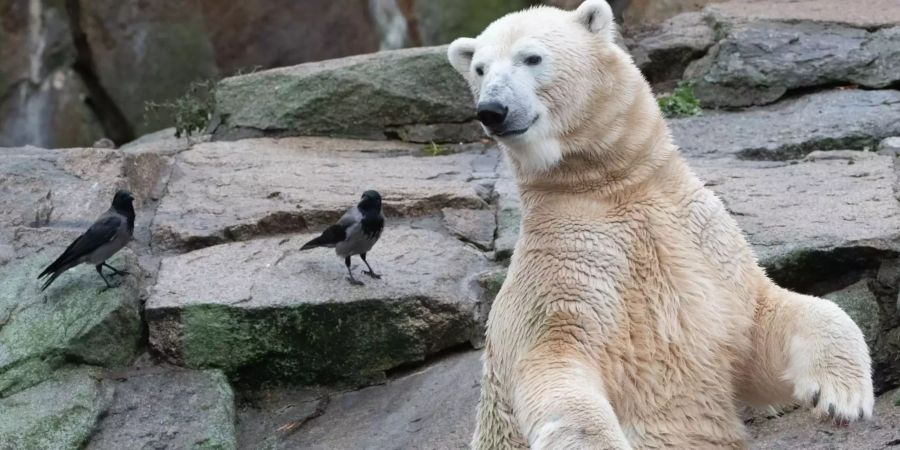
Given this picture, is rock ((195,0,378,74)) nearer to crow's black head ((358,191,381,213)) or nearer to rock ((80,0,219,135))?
rock ((80,0,219,135))

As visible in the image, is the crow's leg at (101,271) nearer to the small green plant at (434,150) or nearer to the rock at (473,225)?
the rock at (473,225)

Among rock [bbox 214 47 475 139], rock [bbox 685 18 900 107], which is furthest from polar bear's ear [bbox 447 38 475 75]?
rock [bbox 685 18 900 107]

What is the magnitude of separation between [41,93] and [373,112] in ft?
17.4

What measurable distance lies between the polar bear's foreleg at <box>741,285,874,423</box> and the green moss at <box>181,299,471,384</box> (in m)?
1.71

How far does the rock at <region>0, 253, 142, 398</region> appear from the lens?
4012 millimetres

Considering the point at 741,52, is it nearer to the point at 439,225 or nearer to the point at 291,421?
the point at 439,225

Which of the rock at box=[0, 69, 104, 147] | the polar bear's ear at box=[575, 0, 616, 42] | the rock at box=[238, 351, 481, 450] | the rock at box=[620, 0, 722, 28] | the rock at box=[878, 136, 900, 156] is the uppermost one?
the polar bear's ear at box=[575, 0, 616, 42]

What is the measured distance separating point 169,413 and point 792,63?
411cm

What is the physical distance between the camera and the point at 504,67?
264cm

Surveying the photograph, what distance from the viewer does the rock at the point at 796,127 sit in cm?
545

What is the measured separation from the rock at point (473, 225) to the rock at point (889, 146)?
1.87 metres

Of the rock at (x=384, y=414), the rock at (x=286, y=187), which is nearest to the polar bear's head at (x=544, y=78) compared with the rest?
the rock at (x=384, y=414)

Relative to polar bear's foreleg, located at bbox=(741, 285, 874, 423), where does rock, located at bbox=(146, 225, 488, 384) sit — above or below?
below

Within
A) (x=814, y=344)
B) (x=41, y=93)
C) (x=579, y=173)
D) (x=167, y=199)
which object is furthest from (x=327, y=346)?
(x=41, y=93)
